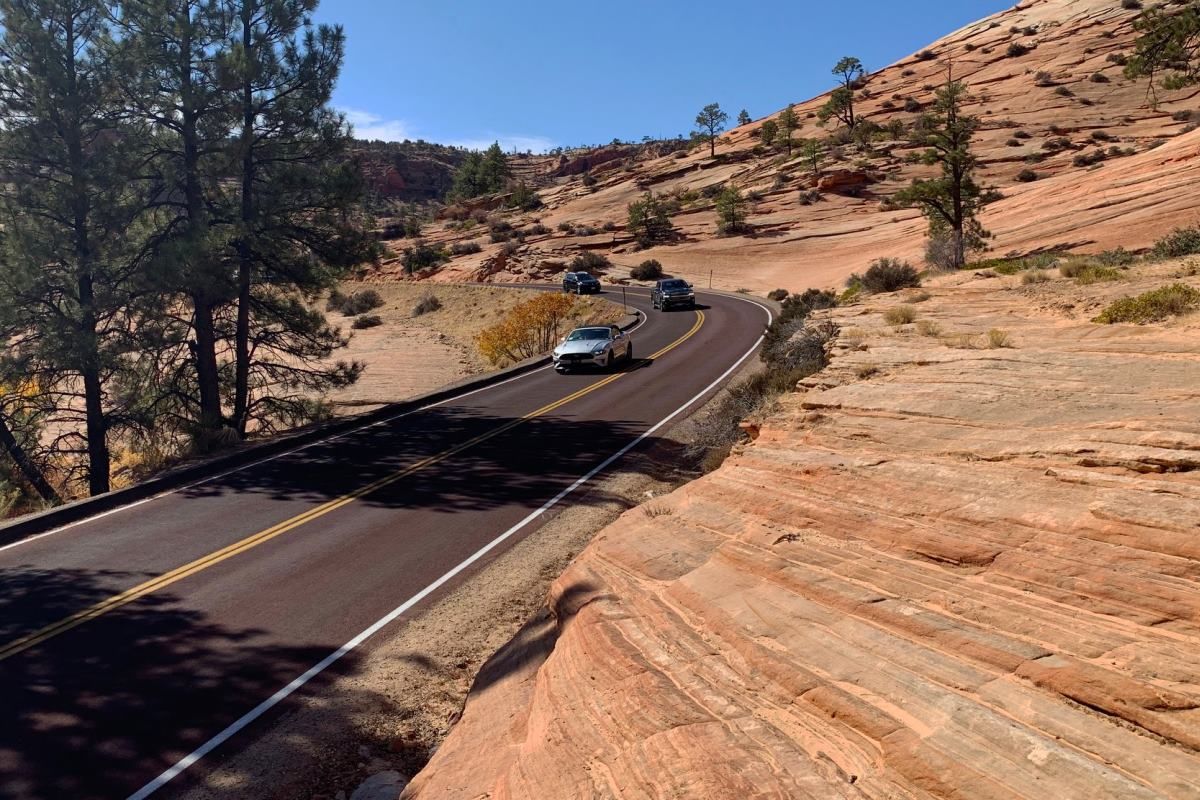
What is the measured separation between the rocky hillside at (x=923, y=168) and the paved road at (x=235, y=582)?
2112cm

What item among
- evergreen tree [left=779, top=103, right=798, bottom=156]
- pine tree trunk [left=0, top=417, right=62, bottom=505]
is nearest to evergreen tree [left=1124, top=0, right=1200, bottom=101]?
pine tree trunk [left=0, top=417, right=62, bottom=505]

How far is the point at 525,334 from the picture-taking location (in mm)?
33500

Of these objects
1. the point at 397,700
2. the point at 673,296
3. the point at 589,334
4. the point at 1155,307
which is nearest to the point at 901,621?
the point at 397,700

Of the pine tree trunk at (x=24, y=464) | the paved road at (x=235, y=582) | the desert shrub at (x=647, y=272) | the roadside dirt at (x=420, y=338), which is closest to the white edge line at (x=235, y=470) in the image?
the paved road at (x=235, y=582)

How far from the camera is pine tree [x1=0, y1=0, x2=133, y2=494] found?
16297 millimetres

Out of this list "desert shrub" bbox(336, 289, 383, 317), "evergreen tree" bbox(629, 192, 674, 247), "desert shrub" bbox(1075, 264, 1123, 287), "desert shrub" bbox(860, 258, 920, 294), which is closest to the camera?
"desert shrub" bbox(1075, 264, 1123, 287)

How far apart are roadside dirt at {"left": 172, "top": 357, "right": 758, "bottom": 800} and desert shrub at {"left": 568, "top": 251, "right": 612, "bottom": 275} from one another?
187 feet

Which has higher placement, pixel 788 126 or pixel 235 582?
pixel 788 126

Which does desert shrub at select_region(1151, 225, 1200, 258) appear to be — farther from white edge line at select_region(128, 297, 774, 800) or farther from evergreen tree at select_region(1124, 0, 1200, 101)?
white edge line at select_region(128, 297, 774, 800)

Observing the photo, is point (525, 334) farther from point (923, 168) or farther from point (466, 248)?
point (923, 168)

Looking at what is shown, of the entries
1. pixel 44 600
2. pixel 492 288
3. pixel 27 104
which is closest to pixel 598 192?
pixel 492 288

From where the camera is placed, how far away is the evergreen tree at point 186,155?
56.5ft

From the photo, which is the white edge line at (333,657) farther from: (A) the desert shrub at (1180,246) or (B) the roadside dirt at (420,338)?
(A) the desert shrub at (1180,246)

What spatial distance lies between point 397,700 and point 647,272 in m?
57.0
